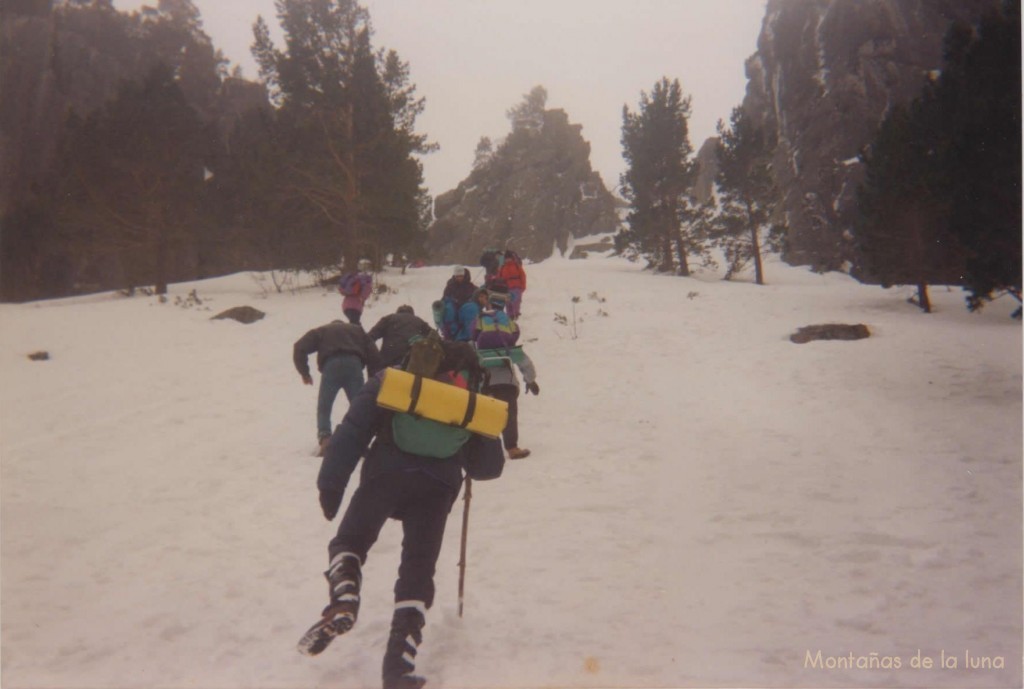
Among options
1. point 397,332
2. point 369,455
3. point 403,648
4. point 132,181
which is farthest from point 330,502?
point 132,181

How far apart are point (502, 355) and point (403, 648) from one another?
13.6 ft

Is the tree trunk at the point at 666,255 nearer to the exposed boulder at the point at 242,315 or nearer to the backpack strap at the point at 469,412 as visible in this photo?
the exposed boulder at the point at 242,315

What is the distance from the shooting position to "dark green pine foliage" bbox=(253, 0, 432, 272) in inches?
807

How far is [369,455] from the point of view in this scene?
3.29 metres

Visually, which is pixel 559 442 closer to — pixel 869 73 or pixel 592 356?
pixel 592 356

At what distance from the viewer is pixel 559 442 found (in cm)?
770

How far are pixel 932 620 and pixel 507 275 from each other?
927 cm

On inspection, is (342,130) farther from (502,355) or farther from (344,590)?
(344,590)

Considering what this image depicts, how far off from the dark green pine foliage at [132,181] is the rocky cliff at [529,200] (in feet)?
98.6

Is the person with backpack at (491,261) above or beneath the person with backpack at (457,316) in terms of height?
above

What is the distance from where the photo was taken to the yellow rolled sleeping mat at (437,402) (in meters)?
3.12

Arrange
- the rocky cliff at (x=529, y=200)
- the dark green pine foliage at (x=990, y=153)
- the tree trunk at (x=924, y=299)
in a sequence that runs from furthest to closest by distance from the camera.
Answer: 1. the rocky cliff at (x=529, y=200)
2. the tree trunk at (x=924, y=299)
3. the dark green pine foliage at (x=990, y=153)

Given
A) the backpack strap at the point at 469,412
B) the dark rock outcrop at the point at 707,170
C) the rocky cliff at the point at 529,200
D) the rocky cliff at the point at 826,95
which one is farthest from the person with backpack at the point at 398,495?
the dark rock outcrop at the point at 707,170

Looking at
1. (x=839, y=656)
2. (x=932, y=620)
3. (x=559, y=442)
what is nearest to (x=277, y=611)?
(x=839, y=656)
